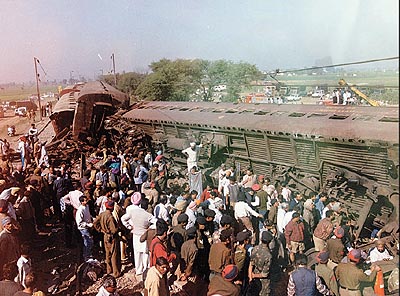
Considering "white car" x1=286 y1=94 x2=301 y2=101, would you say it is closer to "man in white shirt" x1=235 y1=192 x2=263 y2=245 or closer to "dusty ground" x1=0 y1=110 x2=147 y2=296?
"man in white shirt" x1=235 y1=192 x2=263 y2=245

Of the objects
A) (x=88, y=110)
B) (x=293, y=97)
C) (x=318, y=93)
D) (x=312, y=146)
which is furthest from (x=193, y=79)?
(x=312, y=146)

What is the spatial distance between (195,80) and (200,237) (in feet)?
43.0

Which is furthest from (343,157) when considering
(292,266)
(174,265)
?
(174,265)

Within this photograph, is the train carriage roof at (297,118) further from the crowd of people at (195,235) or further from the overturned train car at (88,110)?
the crowd of people at (195,235)

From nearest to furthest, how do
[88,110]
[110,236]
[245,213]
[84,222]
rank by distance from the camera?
[110,236] → [84,222] → [245,213] → [88,110]

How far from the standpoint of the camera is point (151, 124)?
10.5 meters

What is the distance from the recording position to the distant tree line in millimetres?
16172

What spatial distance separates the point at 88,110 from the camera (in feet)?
36.2

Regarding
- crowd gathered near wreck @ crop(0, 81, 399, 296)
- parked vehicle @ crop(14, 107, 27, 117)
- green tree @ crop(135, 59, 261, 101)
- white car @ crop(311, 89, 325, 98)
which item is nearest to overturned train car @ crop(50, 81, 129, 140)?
crowd gathered near wreck @ crop(0, 81, 399, 296)

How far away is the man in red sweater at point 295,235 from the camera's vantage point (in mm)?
4660

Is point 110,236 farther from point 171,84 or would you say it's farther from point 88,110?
point 171,84

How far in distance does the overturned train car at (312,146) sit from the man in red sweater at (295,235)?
3.35ft

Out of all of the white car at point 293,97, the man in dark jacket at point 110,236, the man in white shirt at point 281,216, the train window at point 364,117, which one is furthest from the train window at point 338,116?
the white car at point 293,97

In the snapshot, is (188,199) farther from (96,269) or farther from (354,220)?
(354,220)
